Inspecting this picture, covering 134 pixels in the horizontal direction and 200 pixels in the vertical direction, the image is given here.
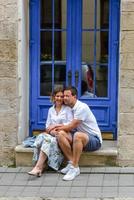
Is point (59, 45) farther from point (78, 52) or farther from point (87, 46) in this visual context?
point (87, 46)

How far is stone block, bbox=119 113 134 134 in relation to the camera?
28.1 ft

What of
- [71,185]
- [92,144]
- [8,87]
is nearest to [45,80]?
[8,87]

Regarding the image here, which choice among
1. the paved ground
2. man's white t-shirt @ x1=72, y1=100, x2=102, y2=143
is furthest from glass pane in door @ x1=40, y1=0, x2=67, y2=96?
the paved ground

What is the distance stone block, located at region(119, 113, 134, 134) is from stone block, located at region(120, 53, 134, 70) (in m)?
0.63

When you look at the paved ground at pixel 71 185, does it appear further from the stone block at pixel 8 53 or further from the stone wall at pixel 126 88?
the stone block at pixel 8 53

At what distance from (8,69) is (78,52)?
3.64 feet

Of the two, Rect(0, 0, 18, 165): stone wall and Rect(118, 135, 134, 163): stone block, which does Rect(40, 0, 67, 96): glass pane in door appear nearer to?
Rect(0, 0, 18, 165): stone wall

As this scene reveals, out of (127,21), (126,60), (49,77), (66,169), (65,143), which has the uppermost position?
(127,21)

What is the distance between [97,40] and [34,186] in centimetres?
243

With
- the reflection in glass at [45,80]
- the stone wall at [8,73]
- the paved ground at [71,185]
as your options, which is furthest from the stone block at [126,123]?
the stone wall at [8,73]

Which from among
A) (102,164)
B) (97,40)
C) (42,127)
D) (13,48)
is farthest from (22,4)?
(102,164)

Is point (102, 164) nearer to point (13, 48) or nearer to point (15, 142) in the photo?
point (15, 142)

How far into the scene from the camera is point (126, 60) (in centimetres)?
850

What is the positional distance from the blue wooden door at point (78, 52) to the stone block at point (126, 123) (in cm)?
65
